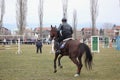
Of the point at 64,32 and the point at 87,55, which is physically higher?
the point at 64,32

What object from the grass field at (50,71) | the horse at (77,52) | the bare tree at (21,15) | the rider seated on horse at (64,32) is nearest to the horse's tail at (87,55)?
the horse at (77,52)

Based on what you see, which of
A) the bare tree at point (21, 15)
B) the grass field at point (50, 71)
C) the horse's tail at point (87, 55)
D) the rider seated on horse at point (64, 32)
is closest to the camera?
the grass field at point (50, 71)

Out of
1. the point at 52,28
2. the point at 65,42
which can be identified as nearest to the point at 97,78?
the point at 65,42

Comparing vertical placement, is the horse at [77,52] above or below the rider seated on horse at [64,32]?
below

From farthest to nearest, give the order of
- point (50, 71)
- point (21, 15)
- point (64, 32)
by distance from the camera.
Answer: point (21, 15) → point (50, 71) → point (64, 32)

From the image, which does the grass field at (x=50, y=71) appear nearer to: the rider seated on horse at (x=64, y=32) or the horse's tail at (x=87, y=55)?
the horse's tail at (x=87, y=55)

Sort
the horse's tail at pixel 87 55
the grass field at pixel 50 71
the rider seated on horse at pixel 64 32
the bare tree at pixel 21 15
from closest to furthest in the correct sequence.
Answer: the grass field at pixel 50 71 < the horse's tail at pixel 87 55 < the rider seated on horse at pixel 64 32 < the bare tree at pixel 21 15

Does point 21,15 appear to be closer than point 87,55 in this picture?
No

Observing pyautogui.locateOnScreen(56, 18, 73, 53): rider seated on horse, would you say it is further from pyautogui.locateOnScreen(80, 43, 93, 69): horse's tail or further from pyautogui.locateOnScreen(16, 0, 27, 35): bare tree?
pyautogui.locateOnScreen(16, 0, 27, 35): bare tree

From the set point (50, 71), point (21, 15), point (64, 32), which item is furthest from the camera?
point (21, 15)

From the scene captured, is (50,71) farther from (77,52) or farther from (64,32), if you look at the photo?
(77,52)

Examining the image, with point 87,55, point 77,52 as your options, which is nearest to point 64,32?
point 77,52

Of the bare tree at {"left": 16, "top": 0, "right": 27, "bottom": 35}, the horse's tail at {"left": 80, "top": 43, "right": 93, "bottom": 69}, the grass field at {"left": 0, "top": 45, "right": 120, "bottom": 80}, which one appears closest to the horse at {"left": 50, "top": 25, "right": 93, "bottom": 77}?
the horse's tail at {"left": 80, "top": 43, "right": 93, "bottom": 69}

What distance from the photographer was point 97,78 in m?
13.5
